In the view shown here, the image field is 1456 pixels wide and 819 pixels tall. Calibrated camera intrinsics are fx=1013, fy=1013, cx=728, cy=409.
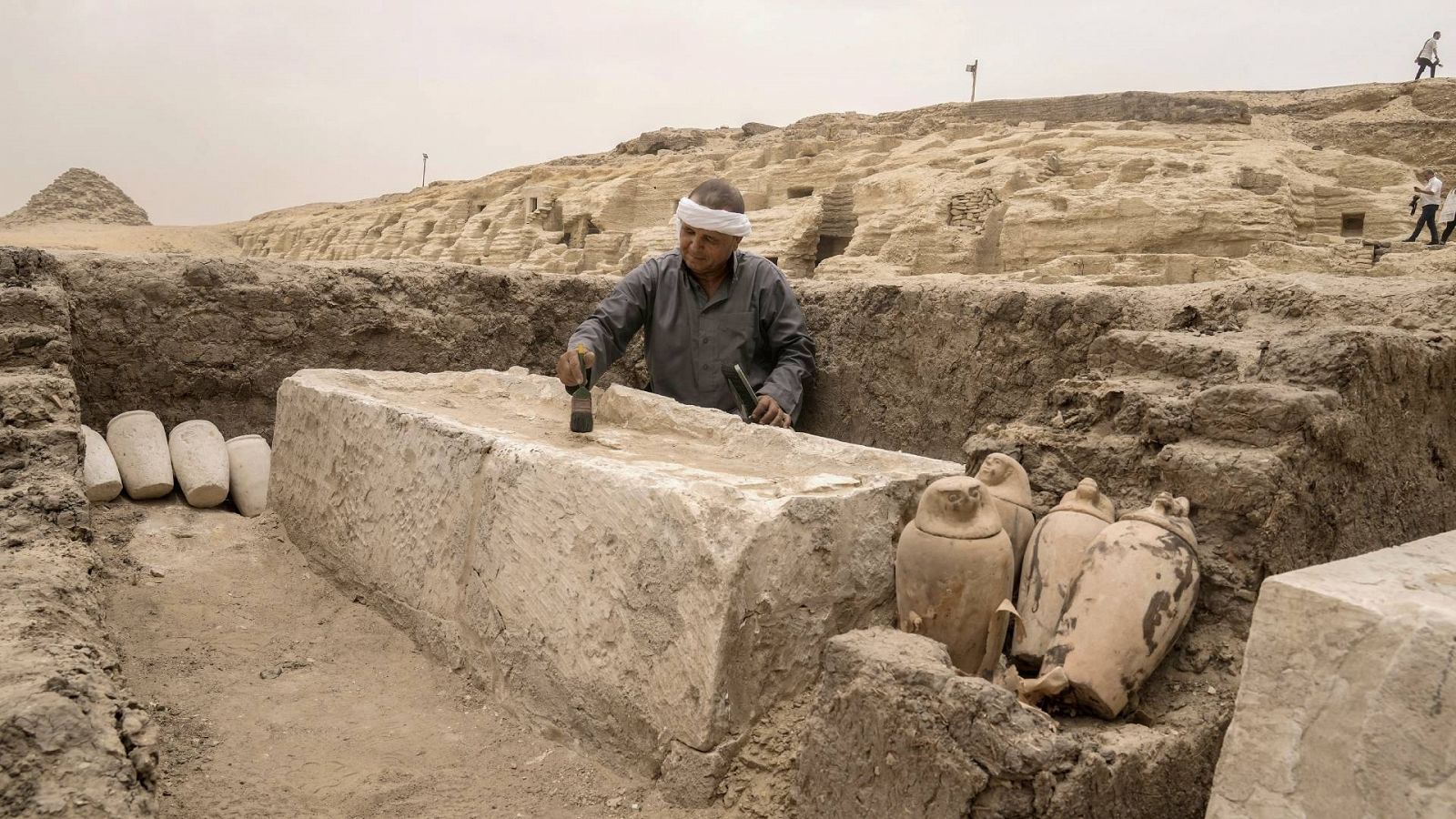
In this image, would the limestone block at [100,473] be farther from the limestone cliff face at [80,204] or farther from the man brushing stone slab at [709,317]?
the limestone cliff face at [80,204]

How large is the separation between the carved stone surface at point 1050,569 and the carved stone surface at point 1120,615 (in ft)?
0.20

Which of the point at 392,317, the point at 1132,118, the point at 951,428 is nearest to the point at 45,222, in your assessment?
the point at 1132,118

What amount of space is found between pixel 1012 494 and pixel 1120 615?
430 mm

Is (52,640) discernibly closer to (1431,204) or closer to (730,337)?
(730,337)

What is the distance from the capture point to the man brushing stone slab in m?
3.73

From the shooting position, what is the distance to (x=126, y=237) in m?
29.1

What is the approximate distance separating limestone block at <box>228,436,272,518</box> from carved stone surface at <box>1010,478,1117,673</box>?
2.76 metres

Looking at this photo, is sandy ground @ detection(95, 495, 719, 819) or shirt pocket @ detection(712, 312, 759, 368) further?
shirt pocket @ detection(712, 312, 759, 368)

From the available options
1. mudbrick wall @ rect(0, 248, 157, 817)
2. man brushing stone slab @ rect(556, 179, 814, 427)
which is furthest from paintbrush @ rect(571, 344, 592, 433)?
mudbrick wall @ rect(0, 248, 157, 817)

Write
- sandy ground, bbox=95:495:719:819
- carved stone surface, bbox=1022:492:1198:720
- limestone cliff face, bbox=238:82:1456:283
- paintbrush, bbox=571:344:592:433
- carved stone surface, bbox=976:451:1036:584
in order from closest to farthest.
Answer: carved stone surface, bbox=1022:492:1198:720
sandy ground, bbox=95:495:719:819
carved stone surface, bbox=976:451:1036:584
paintbrush, bbox=571:344:592:433
limestone cliff face, bbox=238:82:1456:283

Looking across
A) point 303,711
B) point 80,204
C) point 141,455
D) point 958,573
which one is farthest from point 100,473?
point 80,204

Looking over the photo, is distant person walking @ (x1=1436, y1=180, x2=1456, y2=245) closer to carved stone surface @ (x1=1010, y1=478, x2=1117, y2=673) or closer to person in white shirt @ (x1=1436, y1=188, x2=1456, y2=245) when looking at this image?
person in white shirt @ (x1=1436, y1=188, x2=1456, y2=245)

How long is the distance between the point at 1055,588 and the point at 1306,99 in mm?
22941

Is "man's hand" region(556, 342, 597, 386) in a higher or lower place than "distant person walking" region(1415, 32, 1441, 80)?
lower
